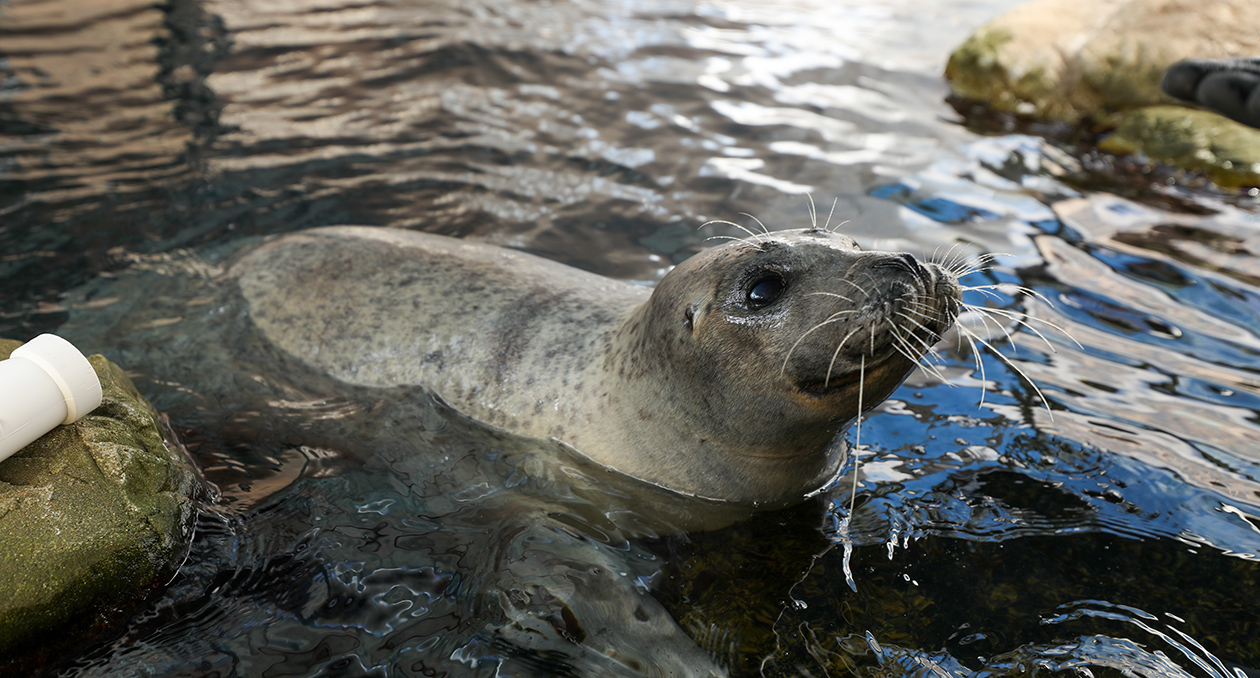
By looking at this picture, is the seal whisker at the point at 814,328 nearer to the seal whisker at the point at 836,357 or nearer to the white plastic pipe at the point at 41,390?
the seal whisker at the point at 836,357

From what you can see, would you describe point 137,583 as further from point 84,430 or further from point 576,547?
point 576,547

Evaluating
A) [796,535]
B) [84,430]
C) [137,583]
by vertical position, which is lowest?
[796,535]

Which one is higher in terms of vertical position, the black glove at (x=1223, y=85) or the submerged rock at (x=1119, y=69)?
the black glove at (x=1223, y=85)

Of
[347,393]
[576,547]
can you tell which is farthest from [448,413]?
[576,547]

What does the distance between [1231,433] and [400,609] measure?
3777 mm

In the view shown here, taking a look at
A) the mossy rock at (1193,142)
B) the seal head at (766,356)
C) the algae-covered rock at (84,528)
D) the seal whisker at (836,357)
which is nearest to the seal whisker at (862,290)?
the seal head at (766,356)

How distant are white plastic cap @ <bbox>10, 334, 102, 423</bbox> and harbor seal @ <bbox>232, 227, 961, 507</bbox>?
50.0 inches

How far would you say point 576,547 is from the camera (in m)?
3.35

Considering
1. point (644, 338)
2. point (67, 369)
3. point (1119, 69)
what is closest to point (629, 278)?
point (644, 338)

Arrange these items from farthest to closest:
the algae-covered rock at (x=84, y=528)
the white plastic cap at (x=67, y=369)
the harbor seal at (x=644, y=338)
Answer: the harbor seal at (x=644, y=338) < the white plastic cap at (x=67, y=369) < the algae-covered rock at (x=84, y=528)

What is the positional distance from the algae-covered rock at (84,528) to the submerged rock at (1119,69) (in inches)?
335

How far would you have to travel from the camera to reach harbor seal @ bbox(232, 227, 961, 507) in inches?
121

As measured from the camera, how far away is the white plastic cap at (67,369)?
2822 mm

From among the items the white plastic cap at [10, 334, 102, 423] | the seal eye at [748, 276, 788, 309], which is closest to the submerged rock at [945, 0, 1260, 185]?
the seal eye at [748, 276, 788, 309]
